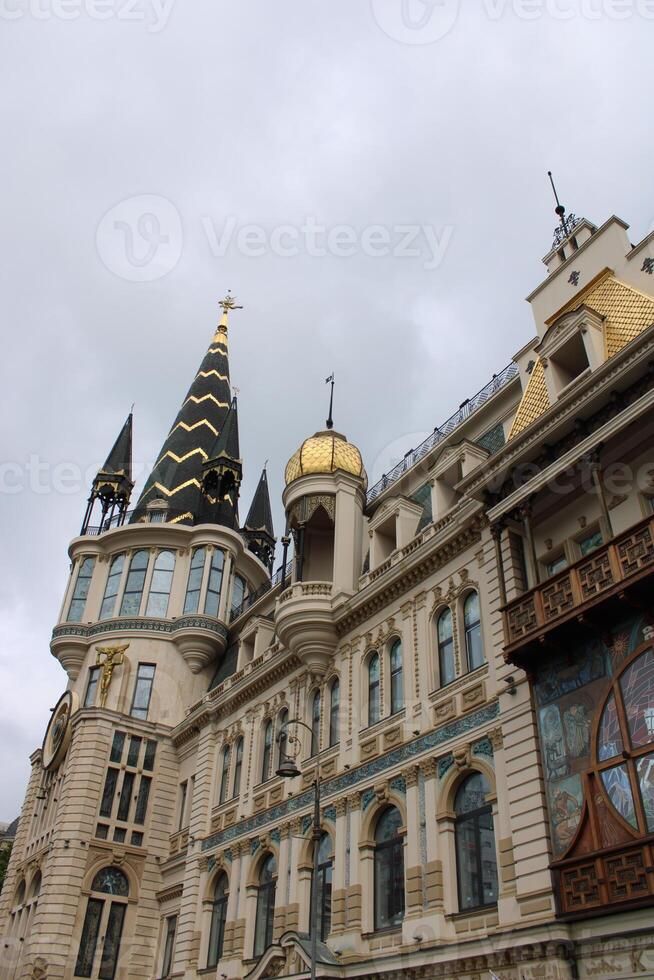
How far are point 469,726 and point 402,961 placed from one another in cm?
521

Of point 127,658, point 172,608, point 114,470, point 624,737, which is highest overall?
point 114,470

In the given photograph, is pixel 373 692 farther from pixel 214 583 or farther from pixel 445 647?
pixel 214 583

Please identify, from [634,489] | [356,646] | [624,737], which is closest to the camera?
[624,737]

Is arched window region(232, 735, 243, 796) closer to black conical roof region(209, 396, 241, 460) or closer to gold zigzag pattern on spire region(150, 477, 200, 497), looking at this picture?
gold zigzag pattern on spire region(150, 477, 200, 497)

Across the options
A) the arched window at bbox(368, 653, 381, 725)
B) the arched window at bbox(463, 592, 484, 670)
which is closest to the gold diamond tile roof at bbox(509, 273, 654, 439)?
the arched window at bbox(463, 592, 484, 670)

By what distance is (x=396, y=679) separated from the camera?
2409 centimetres

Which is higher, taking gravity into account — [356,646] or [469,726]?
[356,646]

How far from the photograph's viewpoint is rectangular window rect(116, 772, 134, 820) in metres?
34.3

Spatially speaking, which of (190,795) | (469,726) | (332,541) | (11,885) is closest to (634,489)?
(469,726)

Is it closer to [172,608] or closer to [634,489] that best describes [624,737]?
[634,489]

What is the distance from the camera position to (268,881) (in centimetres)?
2653

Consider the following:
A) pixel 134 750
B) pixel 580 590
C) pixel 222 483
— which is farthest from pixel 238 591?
pixel 580 590

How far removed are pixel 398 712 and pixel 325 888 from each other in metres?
5.25

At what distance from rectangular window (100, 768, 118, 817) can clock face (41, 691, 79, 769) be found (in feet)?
8.56
